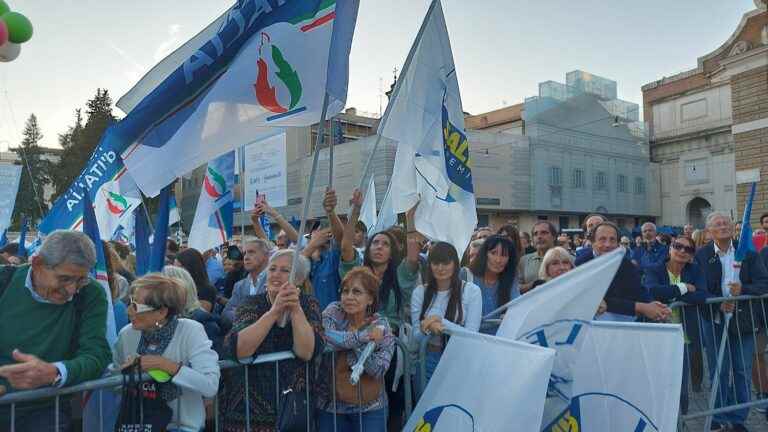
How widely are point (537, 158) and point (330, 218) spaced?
39.1 meters

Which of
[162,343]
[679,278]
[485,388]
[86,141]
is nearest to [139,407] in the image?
[162,343]

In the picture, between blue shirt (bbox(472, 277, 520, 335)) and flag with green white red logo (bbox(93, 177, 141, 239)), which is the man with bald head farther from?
flag with green white red logo (bbox(93, 177, 141, 239))

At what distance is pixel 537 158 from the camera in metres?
42.1

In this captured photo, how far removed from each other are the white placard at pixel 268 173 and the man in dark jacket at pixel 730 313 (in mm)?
5510

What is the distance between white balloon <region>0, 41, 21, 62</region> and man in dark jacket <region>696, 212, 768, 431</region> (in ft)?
21.5

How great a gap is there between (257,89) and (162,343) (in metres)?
1.56

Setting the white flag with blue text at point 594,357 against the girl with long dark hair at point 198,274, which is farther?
the girl with long dark hair at point 198,274

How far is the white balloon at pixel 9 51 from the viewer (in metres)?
5.60

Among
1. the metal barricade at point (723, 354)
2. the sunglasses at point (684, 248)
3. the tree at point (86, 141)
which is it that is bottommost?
the metal barricade at point (723, 354)

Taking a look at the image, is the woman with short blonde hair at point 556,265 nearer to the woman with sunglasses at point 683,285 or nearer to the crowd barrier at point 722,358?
the crowd barrier at point 722,358

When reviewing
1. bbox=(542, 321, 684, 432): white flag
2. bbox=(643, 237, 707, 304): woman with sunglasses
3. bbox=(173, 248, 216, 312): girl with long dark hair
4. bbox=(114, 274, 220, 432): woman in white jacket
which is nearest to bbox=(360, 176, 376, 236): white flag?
bbox=(173, 248, 216, 312): girl with long dark hair

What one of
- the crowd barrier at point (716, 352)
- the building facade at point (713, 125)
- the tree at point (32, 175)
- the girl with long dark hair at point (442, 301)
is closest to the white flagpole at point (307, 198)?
the girl with long dark hair at point (442, 301)

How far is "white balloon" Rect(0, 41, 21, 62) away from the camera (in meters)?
5.60

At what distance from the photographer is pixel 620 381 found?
11.5 feet
